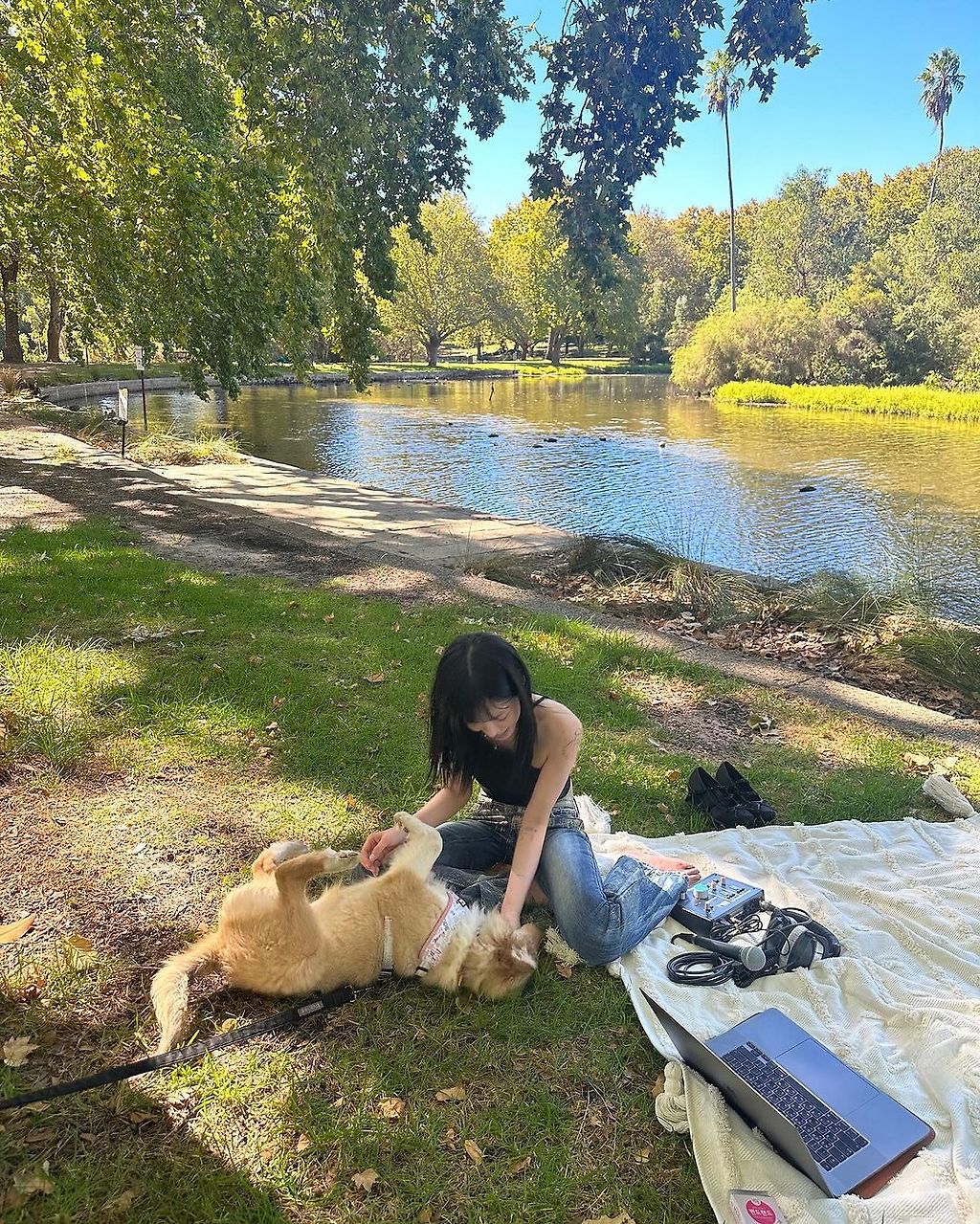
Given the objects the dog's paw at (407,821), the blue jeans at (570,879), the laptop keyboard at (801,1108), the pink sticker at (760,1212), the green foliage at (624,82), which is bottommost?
the pink sticker at (760,1212)

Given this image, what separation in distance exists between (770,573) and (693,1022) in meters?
9.70

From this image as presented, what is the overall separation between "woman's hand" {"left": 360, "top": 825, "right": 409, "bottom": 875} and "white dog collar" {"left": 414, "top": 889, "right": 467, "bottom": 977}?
0.31 m

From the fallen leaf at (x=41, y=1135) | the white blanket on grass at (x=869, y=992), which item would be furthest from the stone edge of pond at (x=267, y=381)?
the fallen leaf at (x=41, y=1135)

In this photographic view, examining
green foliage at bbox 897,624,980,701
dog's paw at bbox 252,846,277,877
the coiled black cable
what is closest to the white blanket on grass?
the coiled black cable

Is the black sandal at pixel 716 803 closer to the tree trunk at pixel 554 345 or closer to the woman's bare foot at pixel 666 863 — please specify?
the woman's bare foot at pixel 666 863

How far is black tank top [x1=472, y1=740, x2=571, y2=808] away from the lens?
3.30 meters

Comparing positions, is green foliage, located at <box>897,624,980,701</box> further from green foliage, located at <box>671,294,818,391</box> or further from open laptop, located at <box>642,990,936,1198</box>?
green foliage, located at <box>671,294,818,391</box>

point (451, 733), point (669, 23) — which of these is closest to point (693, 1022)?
point (451, 733)

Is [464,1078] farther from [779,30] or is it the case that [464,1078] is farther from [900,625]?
[779,30]

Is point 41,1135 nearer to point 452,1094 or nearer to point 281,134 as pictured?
point 452,1094

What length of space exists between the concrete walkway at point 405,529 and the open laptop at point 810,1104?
3375mm

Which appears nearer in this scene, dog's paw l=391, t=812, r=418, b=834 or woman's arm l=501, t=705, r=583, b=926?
dog's paw l=391, t=812, r=418, b=834

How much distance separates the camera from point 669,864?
3.68m

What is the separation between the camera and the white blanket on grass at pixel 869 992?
2.21 m
